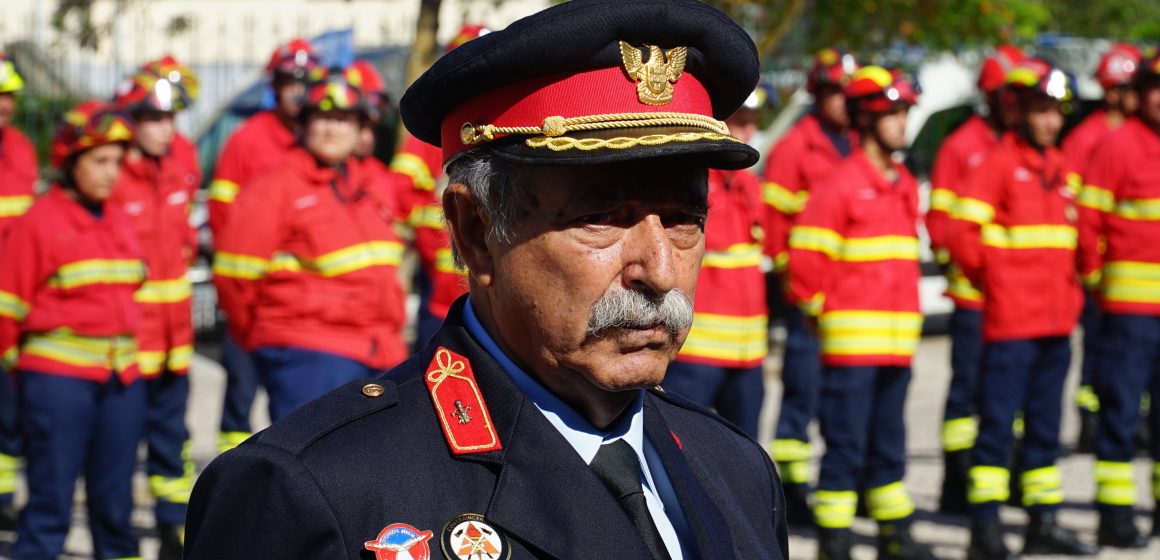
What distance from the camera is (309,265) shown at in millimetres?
6809

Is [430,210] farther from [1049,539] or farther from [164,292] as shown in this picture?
[1049,539]

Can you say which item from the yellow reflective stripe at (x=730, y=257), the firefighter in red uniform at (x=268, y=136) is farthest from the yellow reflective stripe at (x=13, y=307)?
the yellow reflective stripe at (x=730, y=257)

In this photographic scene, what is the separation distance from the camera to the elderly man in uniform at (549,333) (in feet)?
7.16

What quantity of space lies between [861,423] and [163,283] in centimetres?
346

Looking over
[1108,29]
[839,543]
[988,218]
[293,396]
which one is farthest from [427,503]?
[1108,29]

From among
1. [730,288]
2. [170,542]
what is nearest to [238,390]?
[170,542]

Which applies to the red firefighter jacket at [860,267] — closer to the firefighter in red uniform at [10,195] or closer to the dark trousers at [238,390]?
the dark trousers at [238,390]

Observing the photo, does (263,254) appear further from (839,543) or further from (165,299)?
(839,543)

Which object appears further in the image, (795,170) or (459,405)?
(795,170)

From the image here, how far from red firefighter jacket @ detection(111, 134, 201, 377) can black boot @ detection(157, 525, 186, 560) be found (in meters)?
0.78

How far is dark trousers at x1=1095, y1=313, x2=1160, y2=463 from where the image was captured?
794 cm

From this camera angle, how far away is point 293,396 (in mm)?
6727

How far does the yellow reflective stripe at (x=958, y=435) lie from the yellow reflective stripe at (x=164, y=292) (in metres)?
4.05

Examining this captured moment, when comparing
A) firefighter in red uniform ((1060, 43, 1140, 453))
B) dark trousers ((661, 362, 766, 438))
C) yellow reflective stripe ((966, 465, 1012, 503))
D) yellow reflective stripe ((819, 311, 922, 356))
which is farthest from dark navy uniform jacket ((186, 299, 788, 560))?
firefighter in red uniform ((1060, 43, 1140, 453))
